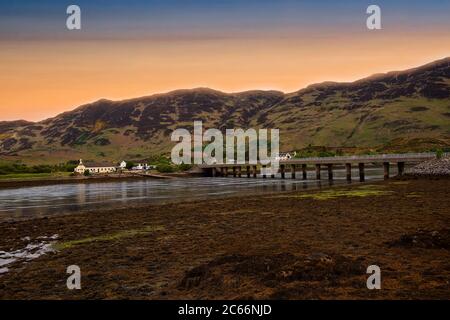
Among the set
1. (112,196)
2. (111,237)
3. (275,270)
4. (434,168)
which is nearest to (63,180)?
(112,196)

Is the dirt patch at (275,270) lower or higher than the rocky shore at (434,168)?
lower

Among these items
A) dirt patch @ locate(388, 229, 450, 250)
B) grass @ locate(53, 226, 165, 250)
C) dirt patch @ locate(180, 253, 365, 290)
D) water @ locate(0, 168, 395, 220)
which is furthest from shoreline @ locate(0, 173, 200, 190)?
dirt patch @ locate(388, 229, 450, 250)

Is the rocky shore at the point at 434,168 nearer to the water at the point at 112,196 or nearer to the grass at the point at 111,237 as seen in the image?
the water at the point at 112,196

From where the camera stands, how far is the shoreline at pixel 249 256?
542 inches

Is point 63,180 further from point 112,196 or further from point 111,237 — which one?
point 111,237

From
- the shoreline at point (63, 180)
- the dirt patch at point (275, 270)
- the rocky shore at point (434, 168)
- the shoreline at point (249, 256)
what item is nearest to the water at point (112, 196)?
the rocky shore at point (434, 168)

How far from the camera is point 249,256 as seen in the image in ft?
59.6

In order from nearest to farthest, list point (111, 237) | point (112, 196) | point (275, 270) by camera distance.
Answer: point (275, 270) < point (111, 237) < point (112, 196)

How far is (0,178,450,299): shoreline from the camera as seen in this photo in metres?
13.8

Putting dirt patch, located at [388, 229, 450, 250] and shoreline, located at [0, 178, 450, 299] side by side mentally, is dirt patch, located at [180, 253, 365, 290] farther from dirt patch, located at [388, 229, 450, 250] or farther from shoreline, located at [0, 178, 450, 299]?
dirt patch, located at [388, 229, 450, 250]

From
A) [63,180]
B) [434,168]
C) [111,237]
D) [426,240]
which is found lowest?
[63,180]

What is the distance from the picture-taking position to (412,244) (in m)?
18.9

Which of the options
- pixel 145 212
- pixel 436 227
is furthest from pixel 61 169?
pixel 436 227
